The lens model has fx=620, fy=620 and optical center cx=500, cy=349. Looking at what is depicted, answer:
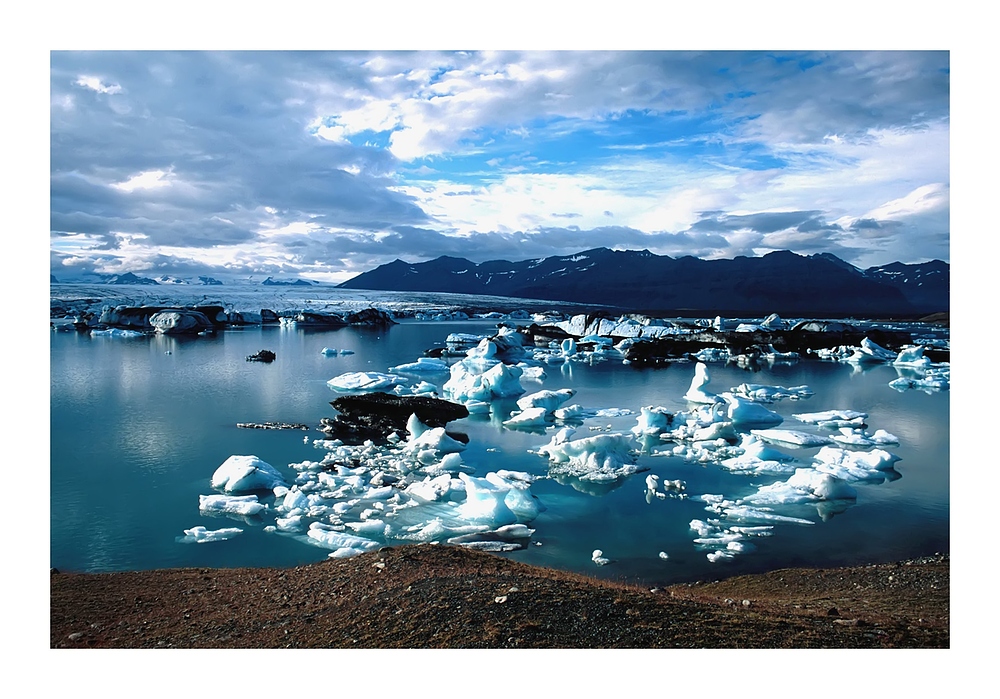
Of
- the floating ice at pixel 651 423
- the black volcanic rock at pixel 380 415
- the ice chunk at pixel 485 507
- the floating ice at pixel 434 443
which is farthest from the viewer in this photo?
the floating ice at pixel 651 423

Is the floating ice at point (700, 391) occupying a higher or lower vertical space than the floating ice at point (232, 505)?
higher

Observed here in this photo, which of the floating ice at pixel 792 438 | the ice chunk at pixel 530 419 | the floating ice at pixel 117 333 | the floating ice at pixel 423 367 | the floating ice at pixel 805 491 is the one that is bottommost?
the floating ice at pixel 805 491

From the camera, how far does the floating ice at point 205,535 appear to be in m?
4.73

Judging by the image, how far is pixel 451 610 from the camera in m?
3.13

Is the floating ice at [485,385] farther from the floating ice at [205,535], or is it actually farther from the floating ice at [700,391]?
the floating ice at [205,535]

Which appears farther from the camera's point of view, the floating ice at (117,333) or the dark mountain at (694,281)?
the floating ice at (117,333)

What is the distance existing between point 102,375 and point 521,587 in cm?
1005

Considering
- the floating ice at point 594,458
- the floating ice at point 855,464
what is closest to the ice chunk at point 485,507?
the floating ice at point 594,458

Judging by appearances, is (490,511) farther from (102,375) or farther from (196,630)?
(102,375)

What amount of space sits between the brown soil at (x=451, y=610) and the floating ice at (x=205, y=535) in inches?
30.3

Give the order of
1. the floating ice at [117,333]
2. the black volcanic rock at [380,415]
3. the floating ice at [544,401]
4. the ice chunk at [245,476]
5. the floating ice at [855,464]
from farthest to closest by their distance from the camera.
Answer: the floating ice at [117,333] → the floating ice at [544,401] → the black volcanic rock at [380,415] → the floating ice at [855,464] → the ice chunk at [245,476]

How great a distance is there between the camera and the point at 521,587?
10.9 ft

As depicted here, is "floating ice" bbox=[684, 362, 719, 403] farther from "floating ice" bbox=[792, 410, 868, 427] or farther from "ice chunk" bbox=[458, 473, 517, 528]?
"ice chunk" bbox=[458, 473, 517, 528]
